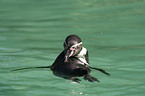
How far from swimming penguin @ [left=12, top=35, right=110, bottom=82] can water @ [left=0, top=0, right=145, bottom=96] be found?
13cm

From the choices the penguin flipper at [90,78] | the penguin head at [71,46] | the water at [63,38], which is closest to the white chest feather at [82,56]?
the penguin head at [71,46]

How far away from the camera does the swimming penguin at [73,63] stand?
7547 millimetres

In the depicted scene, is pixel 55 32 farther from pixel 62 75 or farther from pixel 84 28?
pixel 62 75

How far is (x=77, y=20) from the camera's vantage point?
1359 cm

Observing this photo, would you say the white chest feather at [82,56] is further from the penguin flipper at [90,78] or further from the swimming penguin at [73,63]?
the penguin flipper at [90,78]

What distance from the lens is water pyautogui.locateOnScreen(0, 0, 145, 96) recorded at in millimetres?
7578

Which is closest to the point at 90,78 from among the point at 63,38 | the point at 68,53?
the point at 68,53

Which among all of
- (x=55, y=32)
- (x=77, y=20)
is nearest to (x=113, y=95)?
(x=55, y=32)

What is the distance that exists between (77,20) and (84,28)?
38.8 inches

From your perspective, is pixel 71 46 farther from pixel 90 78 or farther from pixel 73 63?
pixel 90 78

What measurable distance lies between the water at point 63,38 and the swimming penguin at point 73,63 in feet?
0.42

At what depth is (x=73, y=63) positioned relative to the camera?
25.3 ft

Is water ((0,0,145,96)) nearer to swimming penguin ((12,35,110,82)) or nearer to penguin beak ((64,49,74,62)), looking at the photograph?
swimming penguin ((12,35,110,82))

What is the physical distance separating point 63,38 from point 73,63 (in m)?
4.01
